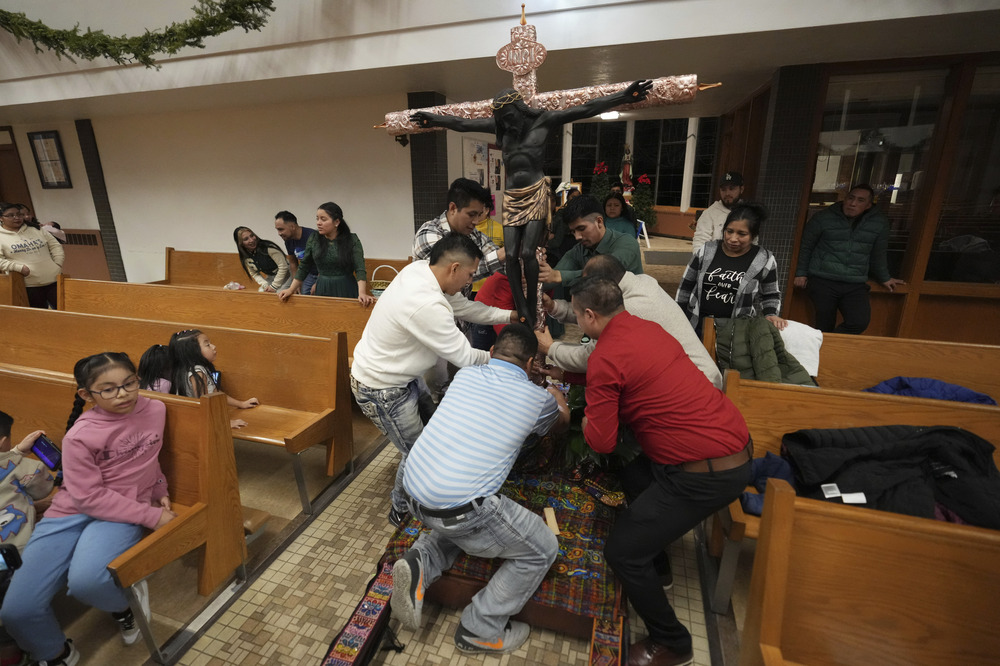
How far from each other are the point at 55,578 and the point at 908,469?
9.63ft

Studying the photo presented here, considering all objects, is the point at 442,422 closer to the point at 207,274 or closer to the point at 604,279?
the point at 604,279

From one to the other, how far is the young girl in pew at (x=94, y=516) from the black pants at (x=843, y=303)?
427 centimetres

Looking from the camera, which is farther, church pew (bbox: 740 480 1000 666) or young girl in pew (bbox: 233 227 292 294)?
young girl in pew (bbox: 233 227 292 294)

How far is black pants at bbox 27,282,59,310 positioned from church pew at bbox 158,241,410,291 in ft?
4.04

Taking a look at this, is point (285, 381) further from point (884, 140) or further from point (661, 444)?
point (884, 140)

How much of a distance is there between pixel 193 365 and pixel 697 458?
2423mm

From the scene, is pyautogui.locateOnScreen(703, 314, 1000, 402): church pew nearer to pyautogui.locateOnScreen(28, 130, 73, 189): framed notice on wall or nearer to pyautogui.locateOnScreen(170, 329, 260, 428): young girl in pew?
pyautogui.locateOnScreen(170, 329, 260, 428): young girl in pew

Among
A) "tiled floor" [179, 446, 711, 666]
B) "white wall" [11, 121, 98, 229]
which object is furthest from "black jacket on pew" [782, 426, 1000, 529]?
"white wall" [11, 121, 98, 229]

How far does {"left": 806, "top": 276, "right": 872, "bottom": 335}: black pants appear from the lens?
3586mm

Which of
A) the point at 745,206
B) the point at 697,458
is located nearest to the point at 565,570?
the point at 697,458

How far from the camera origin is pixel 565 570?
1.82 m

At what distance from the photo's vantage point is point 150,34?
401 centimetres

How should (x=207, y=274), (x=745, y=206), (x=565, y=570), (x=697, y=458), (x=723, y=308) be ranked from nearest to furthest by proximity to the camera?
(x=697, y=458) → (x=565, y=570) → (x=745, y=206) → (x=723, y=308) → (x=207, y=274)

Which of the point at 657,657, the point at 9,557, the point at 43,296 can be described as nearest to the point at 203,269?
the point at 43,296
